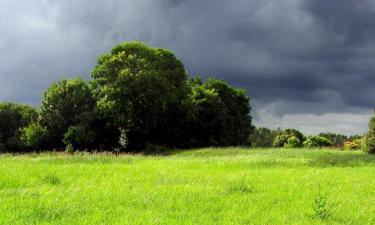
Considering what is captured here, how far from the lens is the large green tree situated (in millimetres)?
64312

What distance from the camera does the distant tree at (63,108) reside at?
67.5 m

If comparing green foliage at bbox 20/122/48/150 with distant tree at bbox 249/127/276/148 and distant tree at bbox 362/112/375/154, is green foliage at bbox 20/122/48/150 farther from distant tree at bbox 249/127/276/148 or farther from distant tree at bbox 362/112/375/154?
distant tree at bbox 249/127/276/148

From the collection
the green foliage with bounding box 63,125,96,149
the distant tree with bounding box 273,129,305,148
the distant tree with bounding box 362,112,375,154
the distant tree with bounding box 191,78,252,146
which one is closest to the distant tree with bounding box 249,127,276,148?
the distant tree with bounding box 273,129,305,148

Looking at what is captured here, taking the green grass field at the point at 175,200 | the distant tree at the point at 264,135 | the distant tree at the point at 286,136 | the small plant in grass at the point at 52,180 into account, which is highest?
the distant tree at the point at 264,135

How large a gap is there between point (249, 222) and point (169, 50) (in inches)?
2474

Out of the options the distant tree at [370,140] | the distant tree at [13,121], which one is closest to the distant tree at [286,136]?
the distant tree at [370,140]

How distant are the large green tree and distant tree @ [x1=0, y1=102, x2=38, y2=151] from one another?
51.4 feet

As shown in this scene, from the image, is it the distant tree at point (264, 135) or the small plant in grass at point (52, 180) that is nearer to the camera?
the small plant in grass at point (52, 180)

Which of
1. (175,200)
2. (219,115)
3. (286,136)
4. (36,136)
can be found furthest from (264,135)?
(175,200)

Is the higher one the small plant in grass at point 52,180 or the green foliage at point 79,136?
the green foliage at point 79,136

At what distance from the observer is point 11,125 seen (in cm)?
7950

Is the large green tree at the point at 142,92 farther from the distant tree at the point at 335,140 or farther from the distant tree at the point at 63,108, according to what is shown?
the distant tree at the point at 335,140

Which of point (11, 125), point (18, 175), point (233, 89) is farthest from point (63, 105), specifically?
point (18, 175)

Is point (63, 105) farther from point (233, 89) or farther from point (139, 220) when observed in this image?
point (139, 220)
